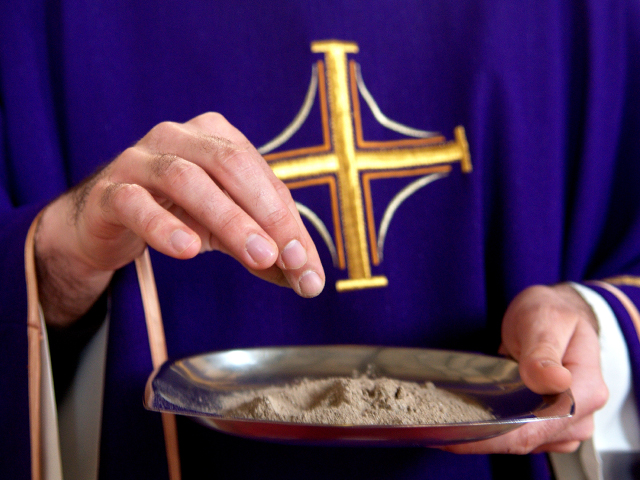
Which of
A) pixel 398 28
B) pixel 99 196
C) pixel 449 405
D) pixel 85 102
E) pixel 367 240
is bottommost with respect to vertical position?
pixel 449 405

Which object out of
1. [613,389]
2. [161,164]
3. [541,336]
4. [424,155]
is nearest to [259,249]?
[161,164]

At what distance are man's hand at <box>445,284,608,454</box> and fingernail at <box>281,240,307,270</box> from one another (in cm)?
30

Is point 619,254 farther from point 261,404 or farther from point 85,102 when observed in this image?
point 85,102

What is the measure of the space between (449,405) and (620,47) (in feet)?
3.03

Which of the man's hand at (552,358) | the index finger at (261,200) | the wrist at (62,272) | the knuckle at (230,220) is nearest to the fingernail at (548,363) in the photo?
the man's hand at (552,358)

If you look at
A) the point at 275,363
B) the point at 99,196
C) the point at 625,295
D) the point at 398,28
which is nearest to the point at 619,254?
the point at 625,295

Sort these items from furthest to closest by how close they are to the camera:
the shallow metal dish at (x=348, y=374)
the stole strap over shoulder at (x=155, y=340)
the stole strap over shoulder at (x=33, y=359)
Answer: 1. the stole strap over shoulder at (x=155, y=340)
2. the stole strap over shoulder at (x=33, y=359)
3. the shallow metal dish at (x=348, y=374)

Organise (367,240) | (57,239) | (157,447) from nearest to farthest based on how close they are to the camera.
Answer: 1. (57,239)
2. (157,447)
3. (367,240)

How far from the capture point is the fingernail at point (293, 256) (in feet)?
1.78

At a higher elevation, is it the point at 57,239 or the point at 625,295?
the point at 57,239

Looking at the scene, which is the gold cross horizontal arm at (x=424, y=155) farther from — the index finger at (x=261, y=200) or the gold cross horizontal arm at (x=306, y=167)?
the index finger at (x=261, y=200)

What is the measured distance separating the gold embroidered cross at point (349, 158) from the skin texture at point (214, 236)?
0.30 m

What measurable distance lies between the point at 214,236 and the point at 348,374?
0.92 ft

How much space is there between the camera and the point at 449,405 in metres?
0.60
